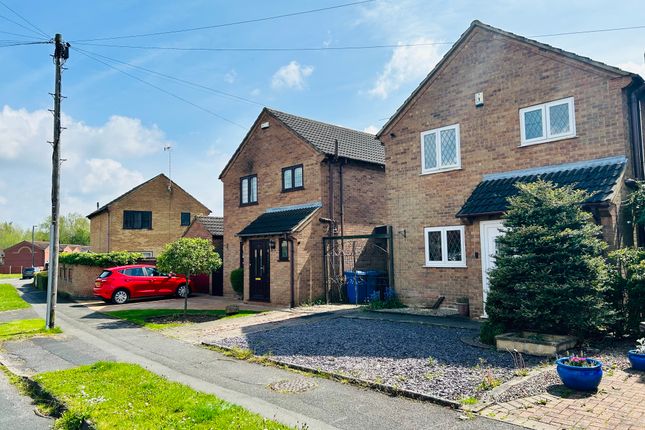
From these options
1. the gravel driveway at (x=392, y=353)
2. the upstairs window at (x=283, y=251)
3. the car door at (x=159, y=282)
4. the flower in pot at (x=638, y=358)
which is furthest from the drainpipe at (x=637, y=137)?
the car door at (x=159, y=282)

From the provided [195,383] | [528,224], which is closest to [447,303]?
[528,224]

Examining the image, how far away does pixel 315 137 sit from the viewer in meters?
20.5

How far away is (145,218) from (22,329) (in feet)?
78.2

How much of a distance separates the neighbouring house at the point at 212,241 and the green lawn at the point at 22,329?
9453 millimetres

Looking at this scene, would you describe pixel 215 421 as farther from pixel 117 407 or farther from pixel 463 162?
pixel 463 162

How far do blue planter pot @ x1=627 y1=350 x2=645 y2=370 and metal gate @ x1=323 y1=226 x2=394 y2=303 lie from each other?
10.1 metres

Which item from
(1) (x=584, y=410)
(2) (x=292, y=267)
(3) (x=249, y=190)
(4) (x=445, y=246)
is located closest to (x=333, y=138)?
(3) (x=249, y=190)

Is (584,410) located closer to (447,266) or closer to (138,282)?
(447,266)

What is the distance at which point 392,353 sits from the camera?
891cm

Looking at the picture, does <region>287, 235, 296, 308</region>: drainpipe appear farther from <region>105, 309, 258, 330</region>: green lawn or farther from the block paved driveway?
the block paved driveway

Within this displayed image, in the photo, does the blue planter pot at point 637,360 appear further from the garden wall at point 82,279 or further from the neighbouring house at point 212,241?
the garden wall at point 82,279

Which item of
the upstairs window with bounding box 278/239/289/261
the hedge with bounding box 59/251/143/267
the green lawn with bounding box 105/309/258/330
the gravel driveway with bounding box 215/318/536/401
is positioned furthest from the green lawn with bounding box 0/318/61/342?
the hedge with bounding box 59/251/143/267

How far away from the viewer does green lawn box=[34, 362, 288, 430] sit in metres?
5.39

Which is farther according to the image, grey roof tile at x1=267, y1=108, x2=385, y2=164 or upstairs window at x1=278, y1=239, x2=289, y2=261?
grey roof tile at x1=267, y1=108, x2=385, y2=164
